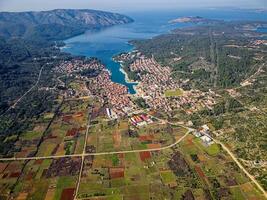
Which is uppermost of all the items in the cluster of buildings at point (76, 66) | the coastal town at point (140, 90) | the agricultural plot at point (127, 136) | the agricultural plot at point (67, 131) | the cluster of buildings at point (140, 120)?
the cluster of buildings at point (140, 120)

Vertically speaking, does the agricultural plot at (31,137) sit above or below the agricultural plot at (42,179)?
below

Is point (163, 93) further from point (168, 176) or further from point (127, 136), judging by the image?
point (168, 176)

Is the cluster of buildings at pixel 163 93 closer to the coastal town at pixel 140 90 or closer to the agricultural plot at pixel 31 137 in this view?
the coastal town at pixel 140 90

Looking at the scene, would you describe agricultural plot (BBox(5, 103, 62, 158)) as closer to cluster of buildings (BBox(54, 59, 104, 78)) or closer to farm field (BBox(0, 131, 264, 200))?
farm field (BBox(0, 131, 264, 200))

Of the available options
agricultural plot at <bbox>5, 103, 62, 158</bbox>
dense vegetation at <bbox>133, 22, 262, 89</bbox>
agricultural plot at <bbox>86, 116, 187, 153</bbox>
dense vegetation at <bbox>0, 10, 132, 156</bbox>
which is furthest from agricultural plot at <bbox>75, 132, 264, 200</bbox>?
dense vegetation at <bbox>133, 22, 262, 89</bbox>

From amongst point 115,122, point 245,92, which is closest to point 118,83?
point 115,122

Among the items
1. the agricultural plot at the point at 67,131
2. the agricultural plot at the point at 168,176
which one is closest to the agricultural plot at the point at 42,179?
the agricultural plot at the point at 168,176
